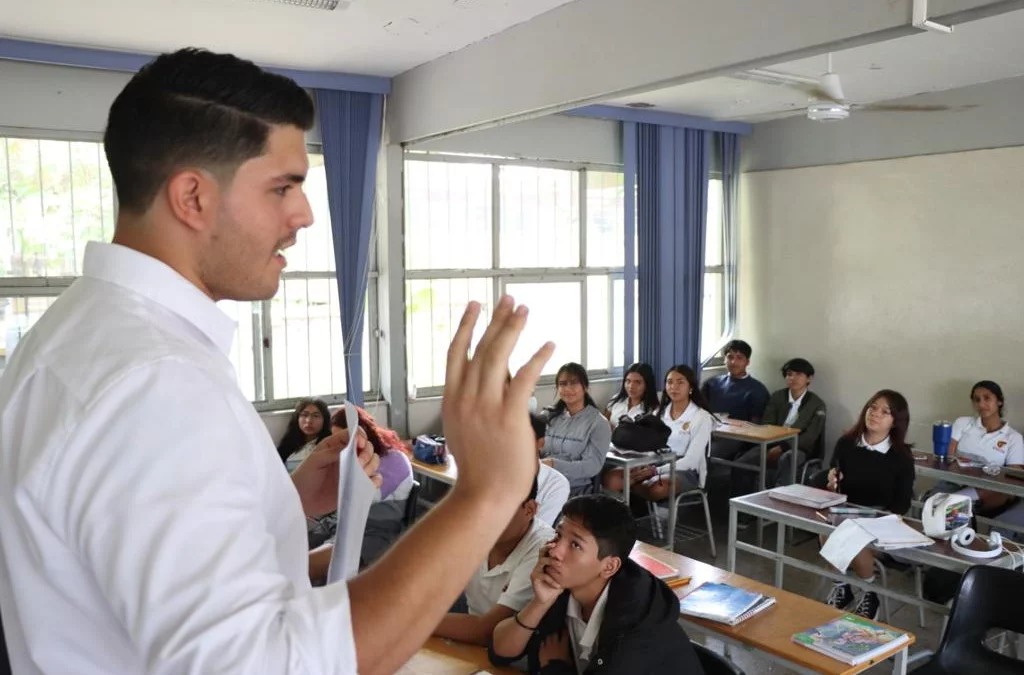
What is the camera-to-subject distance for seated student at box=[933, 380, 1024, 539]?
480 centimetres

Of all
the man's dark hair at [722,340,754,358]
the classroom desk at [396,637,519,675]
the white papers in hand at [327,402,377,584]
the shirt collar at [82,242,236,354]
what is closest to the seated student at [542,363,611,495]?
the man's dark hair at [722,340,754,358]

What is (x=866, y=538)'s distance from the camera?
3.46m

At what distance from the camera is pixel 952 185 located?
5.94 m

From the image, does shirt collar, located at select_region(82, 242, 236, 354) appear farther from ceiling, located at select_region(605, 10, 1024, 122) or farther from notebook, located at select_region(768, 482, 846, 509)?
ceiling, located at select_region(605, 10, 1024, 122)

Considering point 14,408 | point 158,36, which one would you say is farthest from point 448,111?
point 14,408

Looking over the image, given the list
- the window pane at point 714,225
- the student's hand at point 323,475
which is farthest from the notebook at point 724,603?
the window pane at point 714,225

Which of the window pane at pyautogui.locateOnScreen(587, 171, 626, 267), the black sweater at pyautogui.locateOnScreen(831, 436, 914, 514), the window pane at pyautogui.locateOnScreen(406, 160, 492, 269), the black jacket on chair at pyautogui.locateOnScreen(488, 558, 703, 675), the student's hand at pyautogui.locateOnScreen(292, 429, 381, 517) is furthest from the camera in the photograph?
the window pane at pyautogui.locateOnScreen(587, 171, 626, 267)

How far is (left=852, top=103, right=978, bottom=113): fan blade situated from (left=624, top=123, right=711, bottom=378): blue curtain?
122cm

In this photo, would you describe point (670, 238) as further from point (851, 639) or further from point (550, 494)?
point (851, 639)

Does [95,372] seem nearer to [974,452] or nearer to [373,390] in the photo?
[373,390]

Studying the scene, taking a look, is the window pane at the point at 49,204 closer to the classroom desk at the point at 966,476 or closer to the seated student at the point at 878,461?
the seated student at the point at 878,461

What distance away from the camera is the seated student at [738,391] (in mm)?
6672

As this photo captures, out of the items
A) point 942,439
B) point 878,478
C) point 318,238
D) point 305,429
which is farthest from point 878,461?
point 318,238

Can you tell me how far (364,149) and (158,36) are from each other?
1417mm
